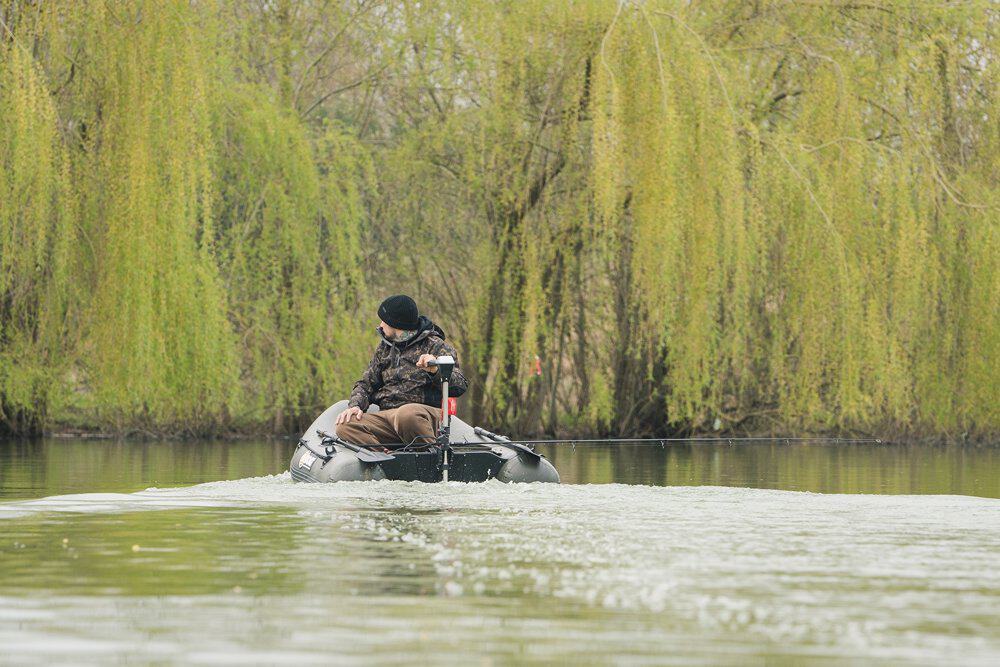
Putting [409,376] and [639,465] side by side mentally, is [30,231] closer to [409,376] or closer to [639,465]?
[409,376]

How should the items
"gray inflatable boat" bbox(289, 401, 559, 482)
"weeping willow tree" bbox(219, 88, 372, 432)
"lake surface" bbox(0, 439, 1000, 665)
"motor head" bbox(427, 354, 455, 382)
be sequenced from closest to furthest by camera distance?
1. "lake surface" bbox(0, 439, 1000, 665)
2. "gray inflatable boat" bbox(289, 401, 559, 482)
3. "motor head" bbox(427, 354, 455, 382)
4. "weeping willow tree" bbox(219, 88, 372, 432)

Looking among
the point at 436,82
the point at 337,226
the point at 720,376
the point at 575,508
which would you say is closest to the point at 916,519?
the point at 575,508

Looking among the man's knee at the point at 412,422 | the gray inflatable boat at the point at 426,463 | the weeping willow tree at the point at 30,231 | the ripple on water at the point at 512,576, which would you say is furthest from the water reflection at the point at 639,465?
the ripple on water at the point at 512,576

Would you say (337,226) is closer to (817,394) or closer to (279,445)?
(279,445)

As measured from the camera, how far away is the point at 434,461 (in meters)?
12.8

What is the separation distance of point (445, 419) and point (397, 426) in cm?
73

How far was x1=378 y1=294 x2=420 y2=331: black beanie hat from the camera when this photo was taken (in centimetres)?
1344

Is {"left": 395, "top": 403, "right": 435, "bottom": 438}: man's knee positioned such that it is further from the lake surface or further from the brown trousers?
the lake surface

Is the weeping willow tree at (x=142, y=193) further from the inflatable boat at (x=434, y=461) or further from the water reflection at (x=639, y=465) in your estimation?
the inflatable boat at (x=434, y=461)

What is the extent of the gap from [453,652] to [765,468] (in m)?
11.6

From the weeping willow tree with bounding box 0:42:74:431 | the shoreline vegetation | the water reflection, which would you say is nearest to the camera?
the water reflection

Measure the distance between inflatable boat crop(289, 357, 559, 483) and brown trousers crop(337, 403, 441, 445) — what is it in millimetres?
74

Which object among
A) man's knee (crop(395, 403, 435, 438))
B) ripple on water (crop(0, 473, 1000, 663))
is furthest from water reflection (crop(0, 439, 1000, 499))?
ripple on water (crop(0, 473, 1000, 663))

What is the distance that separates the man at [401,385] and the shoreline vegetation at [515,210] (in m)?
3.27
